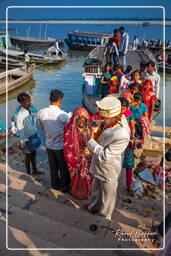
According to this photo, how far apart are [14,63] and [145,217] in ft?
54.3

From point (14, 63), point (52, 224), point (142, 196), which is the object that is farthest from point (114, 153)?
point (14, 63)

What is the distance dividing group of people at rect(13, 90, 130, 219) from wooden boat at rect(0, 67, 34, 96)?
32.9ft

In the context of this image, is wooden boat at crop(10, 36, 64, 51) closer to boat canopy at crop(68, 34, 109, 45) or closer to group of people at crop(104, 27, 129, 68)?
boat canopy at crop(68, 34, 109, 45)

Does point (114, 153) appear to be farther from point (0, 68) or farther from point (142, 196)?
point (0, 68)

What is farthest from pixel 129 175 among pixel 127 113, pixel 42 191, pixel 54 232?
pixel 54 232

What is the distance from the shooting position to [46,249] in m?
1.90

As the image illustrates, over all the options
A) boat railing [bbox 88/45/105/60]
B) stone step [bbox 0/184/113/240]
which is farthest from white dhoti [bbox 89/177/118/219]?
boat railing [bbox 88/45/105/60]

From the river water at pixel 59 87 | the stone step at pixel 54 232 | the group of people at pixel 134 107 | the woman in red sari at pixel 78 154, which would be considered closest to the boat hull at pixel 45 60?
the river water at pixel 59 87

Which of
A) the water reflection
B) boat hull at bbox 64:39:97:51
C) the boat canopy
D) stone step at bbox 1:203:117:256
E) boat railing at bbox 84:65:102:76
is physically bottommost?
stone step at bbox 1:203:117:256

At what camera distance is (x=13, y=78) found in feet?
48.6

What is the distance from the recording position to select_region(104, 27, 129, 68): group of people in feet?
26.6

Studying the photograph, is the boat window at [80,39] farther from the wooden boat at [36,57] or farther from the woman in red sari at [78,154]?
the woman in red sari at [78,154]

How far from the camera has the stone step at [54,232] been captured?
2146mm

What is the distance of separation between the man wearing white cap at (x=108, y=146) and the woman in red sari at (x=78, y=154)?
285mm
